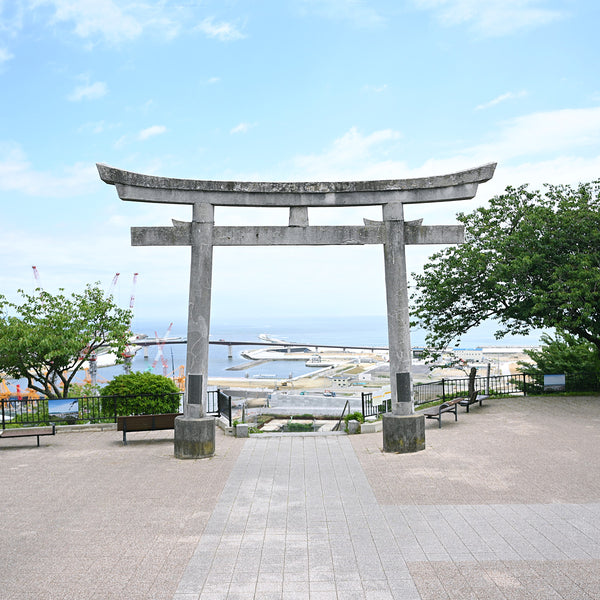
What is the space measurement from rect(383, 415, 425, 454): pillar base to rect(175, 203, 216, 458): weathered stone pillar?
3941 millimetres

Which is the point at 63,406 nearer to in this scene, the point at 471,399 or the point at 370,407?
the point at 370,407

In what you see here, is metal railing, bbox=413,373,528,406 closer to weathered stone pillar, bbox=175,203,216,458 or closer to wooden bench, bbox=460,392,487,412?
wooden bench, bbox=460,392,487,412

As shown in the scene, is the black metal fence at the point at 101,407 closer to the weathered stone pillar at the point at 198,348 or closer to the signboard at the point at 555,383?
the weathered stone pillar at the point at 198,348

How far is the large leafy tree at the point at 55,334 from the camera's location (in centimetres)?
1689

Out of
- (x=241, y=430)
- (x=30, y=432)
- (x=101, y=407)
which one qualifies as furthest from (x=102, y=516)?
(x=101, y=407)

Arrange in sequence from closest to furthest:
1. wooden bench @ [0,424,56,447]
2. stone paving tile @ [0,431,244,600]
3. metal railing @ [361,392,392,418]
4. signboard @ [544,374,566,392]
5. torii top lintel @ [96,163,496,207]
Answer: stone paving tile @ [0,431,244,600]
torii top lintel @ [96,163,496,207]
wooden bench @ [0,424,56,447]
metal railing @ [361,392,392,418]
signboard @ [544,374,566,392]

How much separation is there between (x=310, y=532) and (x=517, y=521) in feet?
9.53

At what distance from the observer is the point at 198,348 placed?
11820 millimetres

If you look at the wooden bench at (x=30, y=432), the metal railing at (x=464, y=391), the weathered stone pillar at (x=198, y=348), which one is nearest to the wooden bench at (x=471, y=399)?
the metal railing at (x=464, y=391)

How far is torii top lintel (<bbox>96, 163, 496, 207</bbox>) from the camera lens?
12.1 m

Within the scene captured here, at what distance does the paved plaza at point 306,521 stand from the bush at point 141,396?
6.84 ft

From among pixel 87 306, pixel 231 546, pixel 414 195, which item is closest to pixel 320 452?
pixel 231 546

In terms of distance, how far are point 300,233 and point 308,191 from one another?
39.0 inches

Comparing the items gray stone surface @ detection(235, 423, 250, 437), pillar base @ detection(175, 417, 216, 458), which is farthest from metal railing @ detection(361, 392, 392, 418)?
pillar base @ detection(175, 417, 216, 458)
